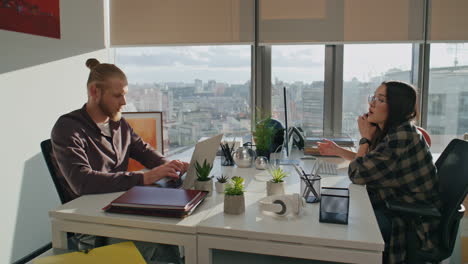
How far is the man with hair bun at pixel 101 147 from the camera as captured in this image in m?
1.75

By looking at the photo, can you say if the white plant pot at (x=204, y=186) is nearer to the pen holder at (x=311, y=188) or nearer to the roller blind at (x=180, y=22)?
the pen holder at (x=311, y=188)

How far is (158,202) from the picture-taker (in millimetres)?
1485

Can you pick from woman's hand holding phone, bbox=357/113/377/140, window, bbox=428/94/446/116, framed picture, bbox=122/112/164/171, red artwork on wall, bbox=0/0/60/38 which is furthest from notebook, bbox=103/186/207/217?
window, bbox=428/94/446/116

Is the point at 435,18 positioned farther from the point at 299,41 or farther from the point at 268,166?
the point at 268,166

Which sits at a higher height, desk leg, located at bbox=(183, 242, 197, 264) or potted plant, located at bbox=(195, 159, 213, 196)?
potted plant, located at bbox=(195, 159, 213, 196)

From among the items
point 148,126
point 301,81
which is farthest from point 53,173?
point 301,81

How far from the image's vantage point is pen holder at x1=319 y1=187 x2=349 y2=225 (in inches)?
53.8

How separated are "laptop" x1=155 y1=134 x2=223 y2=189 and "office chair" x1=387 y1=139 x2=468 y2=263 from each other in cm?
82

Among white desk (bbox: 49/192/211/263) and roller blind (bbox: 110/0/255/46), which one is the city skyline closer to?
roller blind (bbox: 110/0/255/46)

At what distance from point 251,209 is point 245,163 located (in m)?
0.80

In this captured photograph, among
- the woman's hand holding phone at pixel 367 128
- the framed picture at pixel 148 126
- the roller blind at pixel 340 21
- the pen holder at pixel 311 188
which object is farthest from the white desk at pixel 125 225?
the roller blind at pixel 340 21

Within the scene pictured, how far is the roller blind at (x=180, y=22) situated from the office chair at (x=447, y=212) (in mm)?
2021

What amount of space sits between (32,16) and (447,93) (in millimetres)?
3250

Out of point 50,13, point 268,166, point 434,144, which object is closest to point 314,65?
point 434,144
